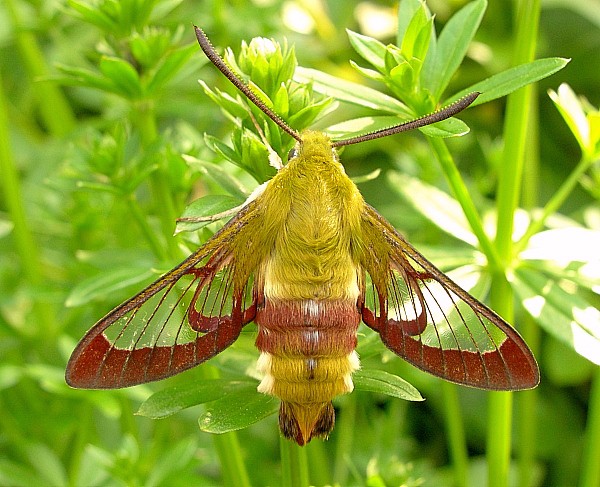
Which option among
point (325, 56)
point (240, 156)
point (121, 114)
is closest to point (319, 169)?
point (240, 156)

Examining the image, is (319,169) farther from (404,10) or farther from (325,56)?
(325,56)

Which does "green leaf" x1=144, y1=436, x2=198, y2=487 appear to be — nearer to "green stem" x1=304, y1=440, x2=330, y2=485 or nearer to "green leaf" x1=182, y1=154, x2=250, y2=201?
"green stem" x1=304, y1=440, x2=330, y2=485

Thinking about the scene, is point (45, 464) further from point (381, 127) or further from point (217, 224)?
point (381, 127)

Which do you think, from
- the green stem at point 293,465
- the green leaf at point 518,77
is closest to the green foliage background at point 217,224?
the green stem at point 293,465

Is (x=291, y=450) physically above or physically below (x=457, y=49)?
below

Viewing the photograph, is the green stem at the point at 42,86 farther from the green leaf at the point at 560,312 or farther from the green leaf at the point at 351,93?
the green leaf at the point at 560,312

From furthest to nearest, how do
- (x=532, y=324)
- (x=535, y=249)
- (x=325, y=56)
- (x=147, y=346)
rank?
(x=325, y=56) → (x=532, y=324) → (x=535, y=249) → (x=147, y=346)

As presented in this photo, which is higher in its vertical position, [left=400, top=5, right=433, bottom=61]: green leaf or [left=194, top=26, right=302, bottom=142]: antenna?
[left=400, top=5, right=433, bottom=61]: green leaf

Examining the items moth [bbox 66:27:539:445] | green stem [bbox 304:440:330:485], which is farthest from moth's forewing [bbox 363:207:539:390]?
green stem [bbox 304:440:330:485]
